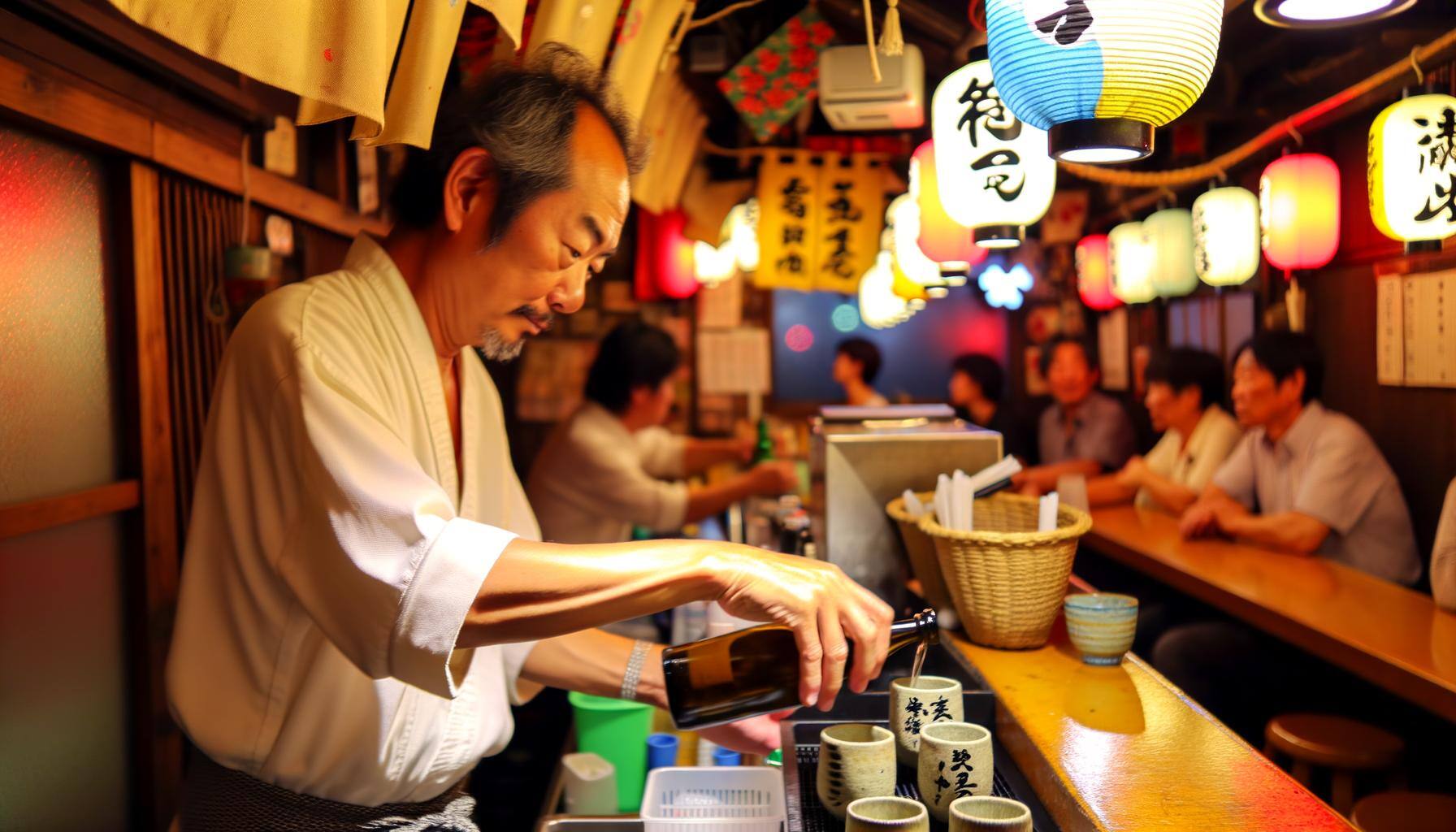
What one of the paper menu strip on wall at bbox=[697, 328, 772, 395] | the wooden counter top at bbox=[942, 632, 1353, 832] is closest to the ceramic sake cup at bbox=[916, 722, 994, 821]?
the wooden counter top at bbox=[942, 632, 1353, 832]

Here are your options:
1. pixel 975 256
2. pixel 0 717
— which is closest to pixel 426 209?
pixel 0 717

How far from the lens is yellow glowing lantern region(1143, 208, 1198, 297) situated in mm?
7586

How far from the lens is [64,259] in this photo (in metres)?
2.88

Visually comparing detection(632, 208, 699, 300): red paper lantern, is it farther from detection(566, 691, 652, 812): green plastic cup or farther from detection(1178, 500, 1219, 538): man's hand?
detection(566, 691, 652, 812): green plastic cup

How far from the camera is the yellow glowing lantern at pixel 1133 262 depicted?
7.84m

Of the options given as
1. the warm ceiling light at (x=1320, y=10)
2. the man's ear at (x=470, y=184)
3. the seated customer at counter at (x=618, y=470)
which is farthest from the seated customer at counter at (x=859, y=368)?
the man's ear at (x=470, y=184)

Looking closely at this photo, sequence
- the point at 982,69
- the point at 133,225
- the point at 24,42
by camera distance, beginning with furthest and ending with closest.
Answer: the point at 982,69 < the point at 133,225 < the point at 24,42

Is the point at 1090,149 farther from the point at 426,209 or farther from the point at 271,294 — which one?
the point at 271,294

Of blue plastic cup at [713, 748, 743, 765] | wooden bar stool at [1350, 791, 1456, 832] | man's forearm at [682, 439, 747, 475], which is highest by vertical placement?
man's forearm at [682, 439, 747, 475]

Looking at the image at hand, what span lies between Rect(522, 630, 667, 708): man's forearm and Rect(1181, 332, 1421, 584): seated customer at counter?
4391 millimetres

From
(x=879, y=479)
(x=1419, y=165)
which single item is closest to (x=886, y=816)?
(x=879, y=479)

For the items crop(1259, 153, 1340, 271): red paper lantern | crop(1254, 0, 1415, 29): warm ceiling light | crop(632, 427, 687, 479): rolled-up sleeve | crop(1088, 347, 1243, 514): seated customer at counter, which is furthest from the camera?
crop(632, 427, 687, 479): rolled-up sleeve

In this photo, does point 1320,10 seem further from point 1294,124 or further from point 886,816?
point 1294,124

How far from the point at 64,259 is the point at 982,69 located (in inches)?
121
